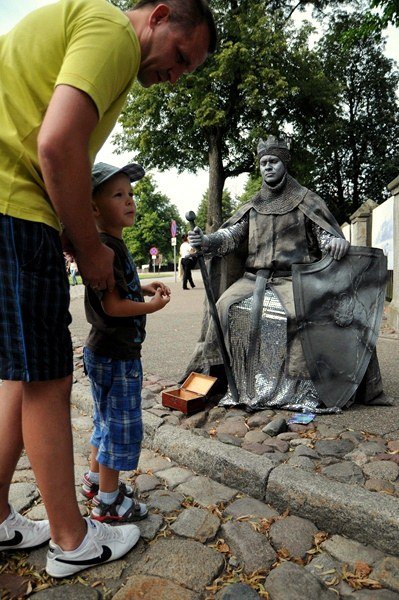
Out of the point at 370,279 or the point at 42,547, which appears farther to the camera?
the point at 370,279

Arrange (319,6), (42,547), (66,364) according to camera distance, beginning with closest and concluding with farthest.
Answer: (66,364), (42,547), (319,6)

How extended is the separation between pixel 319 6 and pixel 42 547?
81.1ft

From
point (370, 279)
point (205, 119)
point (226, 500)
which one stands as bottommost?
point (226, 500)

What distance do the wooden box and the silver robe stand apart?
0.13m

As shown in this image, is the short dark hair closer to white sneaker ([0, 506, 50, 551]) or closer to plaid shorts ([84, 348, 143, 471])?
plaid shorts ([84, 348, 143, 471])

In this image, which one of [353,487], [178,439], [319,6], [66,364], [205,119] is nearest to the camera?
[66,364]

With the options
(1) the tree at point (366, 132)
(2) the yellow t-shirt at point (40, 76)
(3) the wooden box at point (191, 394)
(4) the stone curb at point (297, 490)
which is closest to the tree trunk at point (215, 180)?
(1) the tree at point (366, 132)

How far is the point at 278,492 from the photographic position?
233cm

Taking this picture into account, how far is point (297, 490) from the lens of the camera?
2.26 metres

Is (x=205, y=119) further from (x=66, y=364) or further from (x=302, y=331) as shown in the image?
(x=66, y=364)

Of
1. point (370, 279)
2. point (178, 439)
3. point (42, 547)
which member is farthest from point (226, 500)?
point (370, 279)

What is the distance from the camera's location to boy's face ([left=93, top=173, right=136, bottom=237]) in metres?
2.01

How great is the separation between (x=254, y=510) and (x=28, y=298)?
148 centimetres

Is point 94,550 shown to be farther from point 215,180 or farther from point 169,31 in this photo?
point 215,180
